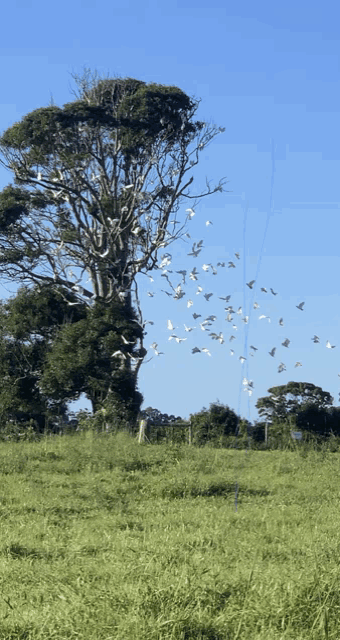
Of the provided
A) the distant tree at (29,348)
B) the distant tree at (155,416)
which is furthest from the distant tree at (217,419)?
the distant tree at (29,348)

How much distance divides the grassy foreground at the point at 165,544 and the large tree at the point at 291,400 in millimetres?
10282

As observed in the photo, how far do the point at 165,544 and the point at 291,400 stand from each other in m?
18.3

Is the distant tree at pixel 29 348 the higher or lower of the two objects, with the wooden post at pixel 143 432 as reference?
higher

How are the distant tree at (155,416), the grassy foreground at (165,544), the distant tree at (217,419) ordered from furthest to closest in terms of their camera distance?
the distant tree at (155,416) → the distant tree at (217,419) → the grassy foreground at (165,544)

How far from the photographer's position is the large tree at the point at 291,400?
24688 millimetres

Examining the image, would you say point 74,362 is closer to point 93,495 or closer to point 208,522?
point 93,495

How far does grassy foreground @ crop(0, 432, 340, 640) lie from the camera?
504 cm

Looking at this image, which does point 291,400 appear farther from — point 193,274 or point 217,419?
point 193,274

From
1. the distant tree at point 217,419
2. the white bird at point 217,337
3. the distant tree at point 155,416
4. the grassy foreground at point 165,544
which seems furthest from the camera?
the distant tree at point 155,416

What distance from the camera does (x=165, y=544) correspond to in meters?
7.24

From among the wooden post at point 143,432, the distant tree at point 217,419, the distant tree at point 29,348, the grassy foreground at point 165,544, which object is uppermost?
the distant tree at point 29,348

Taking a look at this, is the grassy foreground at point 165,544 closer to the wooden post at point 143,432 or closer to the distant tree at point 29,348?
the wooden post at point 143,432

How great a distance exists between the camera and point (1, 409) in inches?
952

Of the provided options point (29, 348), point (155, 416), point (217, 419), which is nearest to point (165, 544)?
point (217, 419)
